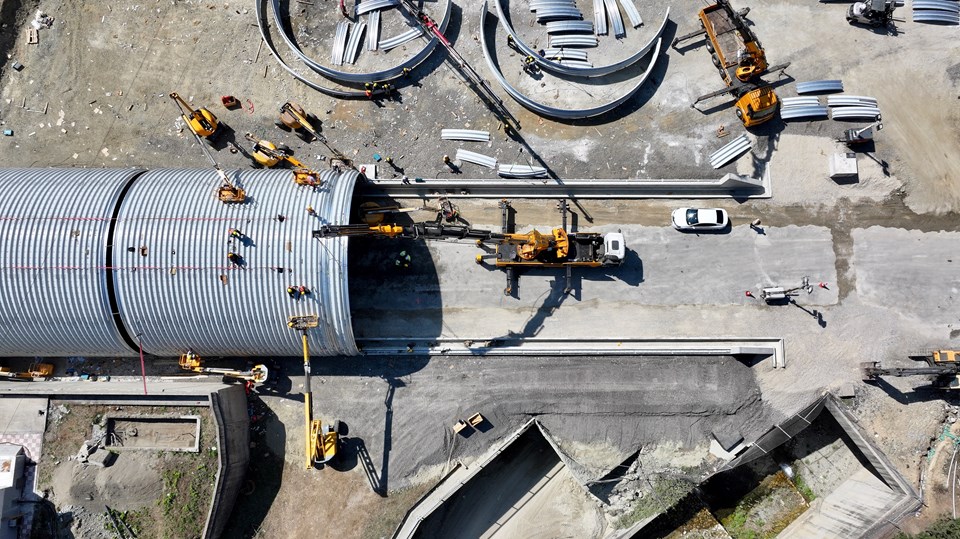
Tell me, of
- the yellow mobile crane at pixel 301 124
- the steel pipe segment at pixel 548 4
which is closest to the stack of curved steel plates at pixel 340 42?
the yellow mobile crane at pixel 301 124

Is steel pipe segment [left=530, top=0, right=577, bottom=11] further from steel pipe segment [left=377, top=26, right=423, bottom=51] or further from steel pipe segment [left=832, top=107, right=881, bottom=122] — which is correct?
steel pipe segment [left=832, top=107, right=881, bottom=122]

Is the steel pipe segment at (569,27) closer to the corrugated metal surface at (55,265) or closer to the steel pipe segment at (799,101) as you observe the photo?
the steel pipe segment at (799,101)

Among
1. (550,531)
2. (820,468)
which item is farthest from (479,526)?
(820,468)

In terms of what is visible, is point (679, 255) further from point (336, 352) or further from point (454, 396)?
point (336, 352)

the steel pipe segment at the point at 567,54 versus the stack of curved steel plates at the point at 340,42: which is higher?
the stack of curved steel plates at the point at 340,42

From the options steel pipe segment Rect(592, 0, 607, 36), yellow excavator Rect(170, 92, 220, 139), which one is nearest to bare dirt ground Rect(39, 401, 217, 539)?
yellow excavator Rect(170, 92, 220, 139)

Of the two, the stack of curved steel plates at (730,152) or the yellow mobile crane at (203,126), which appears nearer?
the yellow mobile crane at (203,126)

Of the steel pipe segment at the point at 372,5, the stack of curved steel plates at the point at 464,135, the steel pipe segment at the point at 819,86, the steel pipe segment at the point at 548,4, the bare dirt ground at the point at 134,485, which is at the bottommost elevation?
the bare dirt ground at the point at 134,485
